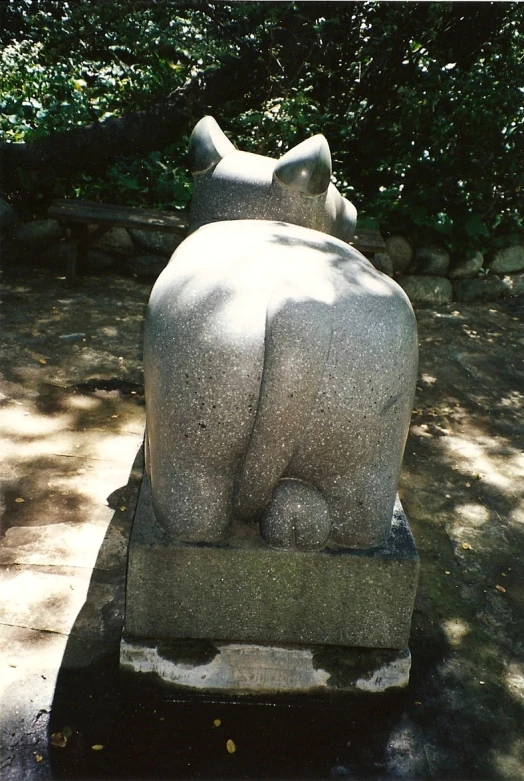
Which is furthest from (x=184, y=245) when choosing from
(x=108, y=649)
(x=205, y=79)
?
(x=205, y=79)

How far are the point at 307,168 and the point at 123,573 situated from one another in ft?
5.90

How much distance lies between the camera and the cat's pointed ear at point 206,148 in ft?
9.64

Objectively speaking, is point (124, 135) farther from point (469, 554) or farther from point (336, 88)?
point (469, 554)

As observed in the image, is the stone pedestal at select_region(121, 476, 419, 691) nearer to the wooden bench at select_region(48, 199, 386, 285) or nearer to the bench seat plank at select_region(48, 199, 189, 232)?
the wooden bench at select_region(48, 199, 386, 285)

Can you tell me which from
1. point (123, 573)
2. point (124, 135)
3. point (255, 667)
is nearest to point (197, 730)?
point (255, 667)

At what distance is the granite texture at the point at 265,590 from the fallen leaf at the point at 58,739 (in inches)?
14.3

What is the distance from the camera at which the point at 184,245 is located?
2627 millimetres

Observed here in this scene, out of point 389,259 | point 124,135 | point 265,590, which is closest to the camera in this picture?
point 265,590

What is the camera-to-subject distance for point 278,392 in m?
2.03

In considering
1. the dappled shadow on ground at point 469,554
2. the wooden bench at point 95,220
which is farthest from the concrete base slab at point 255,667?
the wooden bench at point 95,220

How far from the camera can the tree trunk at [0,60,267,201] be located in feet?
23.9

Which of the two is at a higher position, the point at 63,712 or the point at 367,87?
the point at 367,87

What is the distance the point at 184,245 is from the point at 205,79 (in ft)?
22.3

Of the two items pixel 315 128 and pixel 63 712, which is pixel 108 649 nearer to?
pixel 63 712
